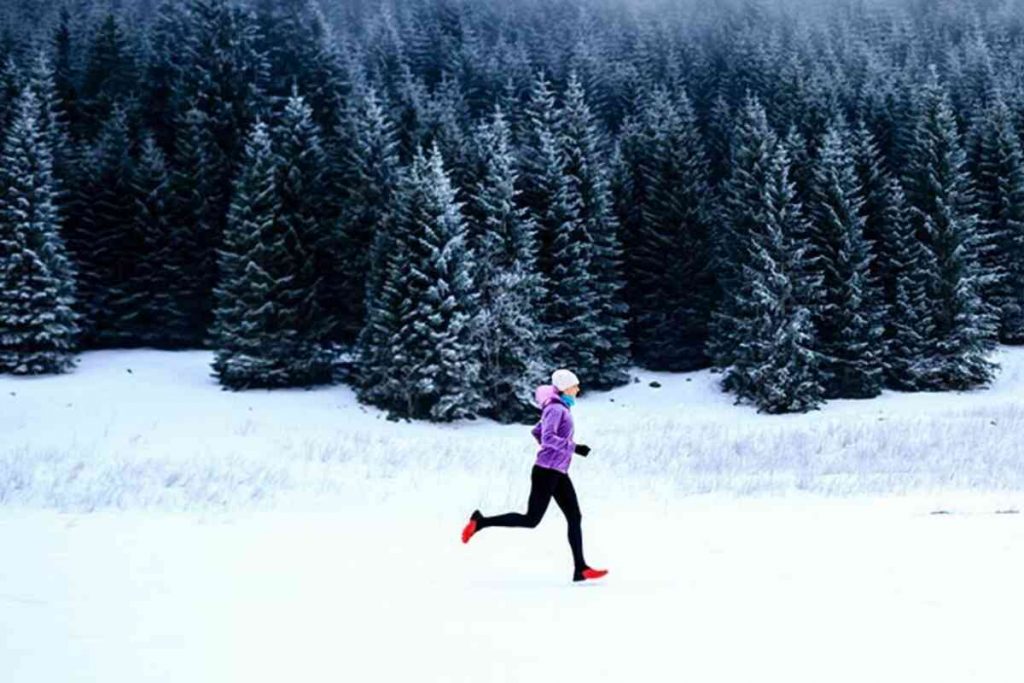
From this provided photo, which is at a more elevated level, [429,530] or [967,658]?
[967,658]

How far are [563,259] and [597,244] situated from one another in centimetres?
240

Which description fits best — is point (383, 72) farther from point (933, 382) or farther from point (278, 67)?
point (933, 382)

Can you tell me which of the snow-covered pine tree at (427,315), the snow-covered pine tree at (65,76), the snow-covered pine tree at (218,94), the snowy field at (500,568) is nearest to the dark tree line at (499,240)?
the snow-covered pine tree at (427,315)

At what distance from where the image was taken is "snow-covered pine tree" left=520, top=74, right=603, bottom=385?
3978 centimetres

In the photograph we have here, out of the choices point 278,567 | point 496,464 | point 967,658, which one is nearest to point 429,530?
point 278,567

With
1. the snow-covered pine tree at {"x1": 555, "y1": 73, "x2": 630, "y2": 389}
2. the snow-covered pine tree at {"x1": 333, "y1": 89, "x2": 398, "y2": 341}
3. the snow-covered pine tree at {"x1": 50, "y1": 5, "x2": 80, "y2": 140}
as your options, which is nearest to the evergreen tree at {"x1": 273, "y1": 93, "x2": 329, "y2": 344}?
the snow-covered pine tree at {"x1": 333, "y1": 89, "x2": 398, "y2": 341}

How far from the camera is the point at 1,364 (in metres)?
39.2

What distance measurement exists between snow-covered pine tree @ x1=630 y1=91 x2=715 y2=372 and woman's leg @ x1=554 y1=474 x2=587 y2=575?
38.3 metres

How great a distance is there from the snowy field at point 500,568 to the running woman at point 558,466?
0.39m

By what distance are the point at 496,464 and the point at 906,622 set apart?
12.5 meters

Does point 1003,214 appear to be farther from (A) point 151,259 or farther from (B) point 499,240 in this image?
(A) point 151,259

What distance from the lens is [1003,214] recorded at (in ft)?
159

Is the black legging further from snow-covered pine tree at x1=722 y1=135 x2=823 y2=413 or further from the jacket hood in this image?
snow-covered pine tree at x1=722 y1=135 x2=823 y2=413

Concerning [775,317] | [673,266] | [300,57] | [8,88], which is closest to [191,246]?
[8,88]
